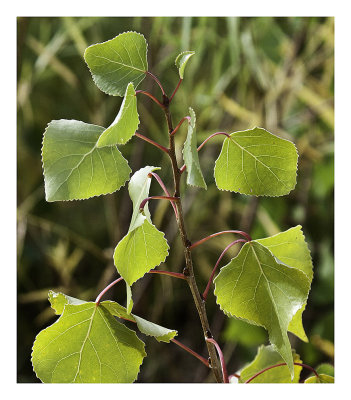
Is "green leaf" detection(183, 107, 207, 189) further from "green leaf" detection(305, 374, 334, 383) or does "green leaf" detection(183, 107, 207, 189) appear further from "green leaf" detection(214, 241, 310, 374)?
"green leaf" detection(305, 374, 334, 383)

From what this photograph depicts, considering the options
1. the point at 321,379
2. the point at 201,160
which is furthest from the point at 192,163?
the point at 201,160

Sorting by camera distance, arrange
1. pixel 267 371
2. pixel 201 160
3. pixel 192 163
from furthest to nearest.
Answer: pixel 201 160
pixel 267 371
pixel 192 163

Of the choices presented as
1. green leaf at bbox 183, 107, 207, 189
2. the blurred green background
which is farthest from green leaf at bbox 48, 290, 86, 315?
the blurred green background

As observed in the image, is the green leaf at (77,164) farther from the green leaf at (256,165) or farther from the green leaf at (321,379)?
the green leaf at (321,379)

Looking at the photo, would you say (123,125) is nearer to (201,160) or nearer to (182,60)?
(182,60)

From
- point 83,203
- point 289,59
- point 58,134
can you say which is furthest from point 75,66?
point 58,134

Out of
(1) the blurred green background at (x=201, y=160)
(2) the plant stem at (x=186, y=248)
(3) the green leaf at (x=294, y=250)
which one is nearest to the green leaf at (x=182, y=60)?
(2) the plant stem at (x=186, y=248)
